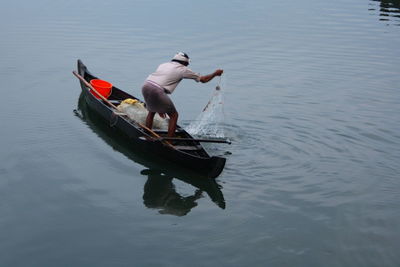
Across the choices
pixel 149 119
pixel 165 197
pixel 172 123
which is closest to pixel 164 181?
pixel 165 197

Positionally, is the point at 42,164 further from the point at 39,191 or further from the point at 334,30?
the point at 334,30

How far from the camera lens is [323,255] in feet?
23.7

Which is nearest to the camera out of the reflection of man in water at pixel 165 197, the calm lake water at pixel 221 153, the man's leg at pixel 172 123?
the calm lake water at pixel 221 153

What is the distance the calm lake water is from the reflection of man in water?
0.09 feet

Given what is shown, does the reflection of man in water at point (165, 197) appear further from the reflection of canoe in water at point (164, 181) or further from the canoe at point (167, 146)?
the canoe at point (167, 146)

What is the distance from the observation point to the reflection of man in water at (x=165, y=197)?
8.62 meters

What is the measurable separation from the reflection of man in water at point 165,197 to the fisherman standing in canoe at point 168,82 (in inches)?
40.3

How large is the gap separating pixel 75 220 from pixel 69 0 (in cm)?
2135

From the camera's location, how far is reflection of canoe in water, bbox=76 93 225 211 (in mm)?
8758

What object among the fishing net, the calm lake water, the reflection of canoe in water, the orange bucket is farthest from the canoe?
the fishing net

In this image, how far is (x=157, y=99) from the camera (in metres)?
10.2

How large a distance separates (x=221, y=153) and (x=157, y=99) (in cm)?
154

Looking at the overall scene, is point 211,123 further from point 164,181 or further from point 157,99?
point 164,181

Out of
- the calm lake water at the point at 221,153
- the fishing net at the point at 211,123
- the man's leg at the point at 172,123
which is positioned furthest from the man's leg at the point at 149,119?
the fishing net at the point at 211,123
